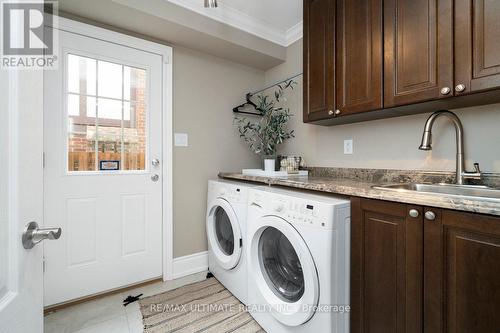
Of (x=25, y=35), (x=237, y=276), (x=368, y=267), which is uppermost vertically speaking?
(x=25, y=35)

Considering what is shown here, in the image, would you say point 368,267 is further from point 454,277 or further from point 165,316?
point 165,316

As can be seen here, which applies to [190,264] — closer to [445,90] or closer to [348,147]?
[348,147]

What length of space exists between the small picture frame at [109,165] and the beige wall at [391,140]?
1.64m

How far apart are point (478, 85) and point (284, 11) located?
163 centimetres

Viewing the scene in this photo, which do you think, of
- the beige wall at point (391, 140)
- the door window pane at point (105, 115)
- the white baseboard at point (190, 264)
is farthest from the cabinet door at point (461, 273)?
the door window pane at point (105, 115)

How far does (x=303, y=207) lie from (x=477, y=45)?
3.53ft

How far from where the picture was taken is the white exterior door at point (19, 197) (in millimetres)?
471

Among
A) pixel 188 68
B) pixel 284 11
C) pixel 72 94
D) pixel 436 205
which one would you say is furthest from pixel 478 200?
pixel 72 94

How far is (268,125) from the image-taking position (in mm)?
2252

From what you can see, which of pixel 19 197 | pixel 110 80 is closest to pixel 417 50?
pixel 19 197

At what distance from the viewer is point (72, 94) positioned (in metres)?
1.74

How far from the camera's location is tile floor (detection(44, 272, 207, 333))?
1492 millimetres

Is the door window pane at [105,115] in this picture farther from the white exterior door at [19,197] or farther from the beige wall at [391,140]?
the beige wall at [391,140]

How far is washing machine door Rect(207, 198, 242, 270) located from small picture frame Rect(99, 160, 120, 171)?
2.83ft
